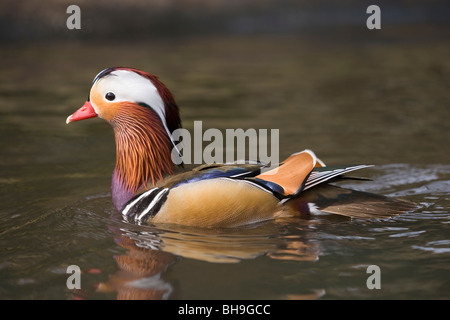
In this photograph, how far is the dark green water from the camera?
357cm

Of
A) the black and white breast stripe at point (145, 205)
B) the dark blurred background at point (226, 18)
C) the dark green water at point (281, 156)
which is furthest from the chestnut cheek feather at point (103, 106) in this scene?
the dark blurred background at point (226, 18)

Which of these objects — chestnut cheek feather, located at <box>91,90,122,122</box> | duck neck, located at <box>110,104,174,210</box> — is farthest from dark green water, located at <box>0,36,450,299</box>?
chestnut cheek feather, located at <box>91,90,122,122</box>

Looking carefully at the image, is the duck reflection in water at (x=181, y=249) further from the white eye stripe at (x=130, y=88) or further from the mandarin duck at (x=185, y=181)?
the white eye stripe at (x=130, y=88)

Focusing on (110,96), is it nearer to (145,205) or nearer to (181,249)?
(145,205)

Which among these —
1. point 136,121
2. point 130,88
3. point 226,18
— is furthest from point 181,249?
point 226,18

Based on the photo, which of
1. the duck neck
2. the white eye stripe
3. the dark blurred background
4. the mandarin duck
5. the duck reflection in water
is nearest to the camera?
the duck reflection in water

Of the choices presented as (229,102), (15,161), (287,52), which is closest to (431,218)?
(15,161)

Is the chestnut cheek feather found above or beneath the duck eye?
beneath

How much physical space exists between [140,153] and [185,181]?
456mm

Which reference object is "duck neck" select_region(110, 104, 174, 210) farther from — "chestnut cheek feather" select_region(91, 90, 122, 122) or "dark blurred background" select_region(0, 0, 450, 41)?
"dark blurred background" select_region(0, 0, 450, 41)

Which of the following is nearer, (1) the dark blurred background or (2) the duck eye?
(2) the duck eye

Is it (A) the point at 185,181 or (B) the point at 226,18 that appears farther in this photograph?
Answer: (B) the point at 226,18

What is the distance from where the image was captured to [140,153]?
4496mm
